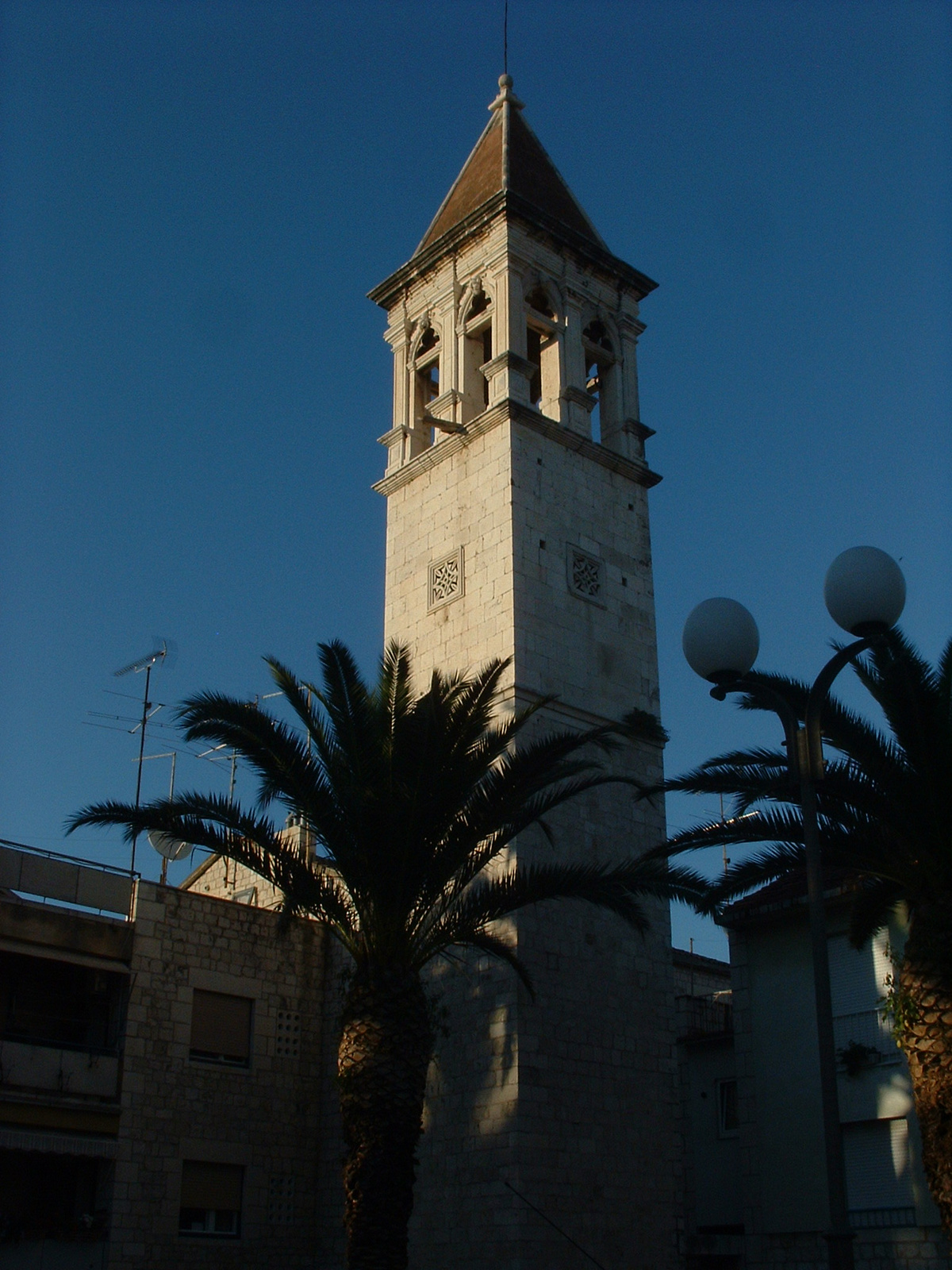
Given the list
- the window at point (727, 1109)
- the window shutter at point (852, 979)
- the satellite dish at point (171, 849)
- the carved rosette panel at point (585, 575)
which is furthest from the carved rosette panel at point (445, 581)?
the window at point (727, 1109)

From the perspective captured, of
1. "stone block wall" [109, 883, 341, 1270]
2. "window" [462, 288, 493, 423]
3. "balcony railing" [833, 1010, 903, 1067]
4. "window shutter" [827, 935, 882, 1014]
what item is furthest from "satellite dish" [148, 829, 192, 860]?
"balcony railing" [833, 1010, 903, 1067]

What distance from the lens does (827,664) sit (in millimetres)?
11438

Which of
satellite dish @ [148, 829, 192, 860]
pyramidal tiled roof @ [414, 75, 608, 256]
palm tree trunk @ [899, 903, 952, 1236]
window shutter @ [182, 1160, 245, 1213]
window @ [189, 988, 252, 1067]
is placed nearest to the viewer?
palm tree trunk @ [899, 903, 952, 1236]

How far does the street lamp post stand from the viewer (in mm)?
10570

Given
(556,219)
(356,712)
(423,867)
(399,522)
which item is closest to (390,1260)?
(423,867)

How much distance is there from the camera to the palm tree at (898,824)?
15.1 metres

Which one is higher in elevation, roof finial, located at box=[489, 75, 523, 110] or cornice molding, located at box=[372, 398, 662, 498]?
roof finial, located at box=[489, 75, 523, 110]

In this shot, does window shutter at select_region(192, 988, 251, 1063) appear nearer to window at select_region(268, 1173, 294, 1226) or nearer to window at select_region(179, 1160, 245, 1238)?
window at select_region(179, 1160, 245, 1238)

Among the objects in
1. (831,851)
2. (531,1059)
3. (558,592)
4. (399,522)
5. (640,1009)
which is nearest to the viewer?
(831,851)

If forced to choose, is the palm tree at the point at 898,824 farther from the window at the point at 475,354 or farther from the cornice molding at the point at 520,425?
the window at the point at 475,354

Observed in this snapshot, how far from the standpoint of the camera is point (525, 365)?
27.1m

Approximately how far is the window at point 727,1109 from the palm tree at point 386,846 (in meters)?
8.58

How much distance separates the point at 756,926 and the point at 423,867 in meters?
8.52

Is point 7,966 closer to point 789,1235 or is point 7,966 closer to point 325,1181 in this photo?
point 325,1181
